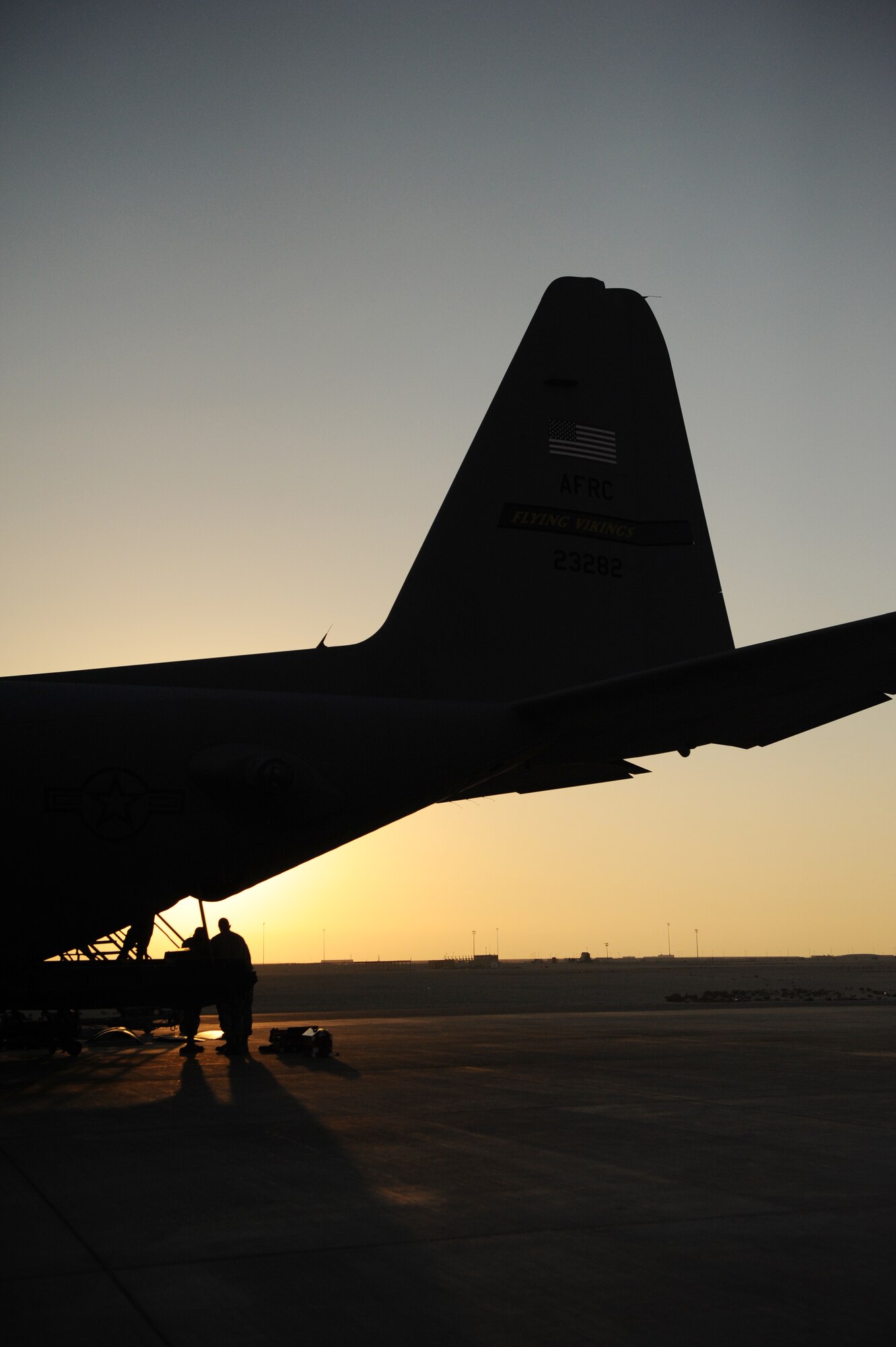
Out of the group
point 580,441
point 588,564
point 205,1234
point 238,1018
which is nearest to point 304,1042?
point 238,1018

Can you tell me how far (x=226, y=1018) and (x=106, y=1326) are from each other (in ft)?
36.1

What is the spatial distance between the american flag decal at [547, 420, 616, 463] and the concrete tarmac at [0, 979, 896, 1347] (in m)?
8.06

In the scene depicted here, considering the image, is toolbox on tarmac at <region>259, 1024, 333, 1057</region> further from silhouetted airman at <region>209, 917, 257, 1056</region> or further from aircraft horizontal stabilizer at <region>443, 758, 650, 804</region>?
aircraft horizontal stabilizer at <region>443, 758, 650, 804</region>

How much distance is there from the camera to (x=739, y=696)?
1300 cm

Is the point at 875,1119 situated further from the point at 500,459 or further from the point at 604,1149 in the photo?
the point at 500,459

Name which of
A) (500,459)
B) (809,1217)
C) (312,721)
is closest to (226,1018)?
(312,721)

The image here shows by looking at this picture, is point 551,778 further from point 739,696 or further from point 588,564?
point 739,696

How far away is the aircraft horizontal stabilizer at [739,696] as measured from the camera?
12.1 meters

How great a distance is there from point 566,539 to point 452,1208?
35.7 feet

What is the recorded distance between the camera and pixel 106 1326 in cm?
450

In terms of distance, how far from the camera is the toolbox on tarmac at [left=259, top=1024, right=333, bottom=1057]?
49.1 ft

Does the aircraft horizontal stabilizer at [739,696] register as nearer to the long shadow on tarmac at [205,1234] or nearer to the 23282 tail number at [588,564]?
the 23282 tail number at [588,564]

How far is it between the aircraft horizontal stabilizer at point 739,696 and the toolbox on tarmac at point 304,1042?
483 centimetres

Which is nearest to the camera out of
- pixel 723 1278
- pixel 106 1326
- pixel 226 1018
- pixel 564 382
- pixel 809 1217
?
pixel 106 1326
